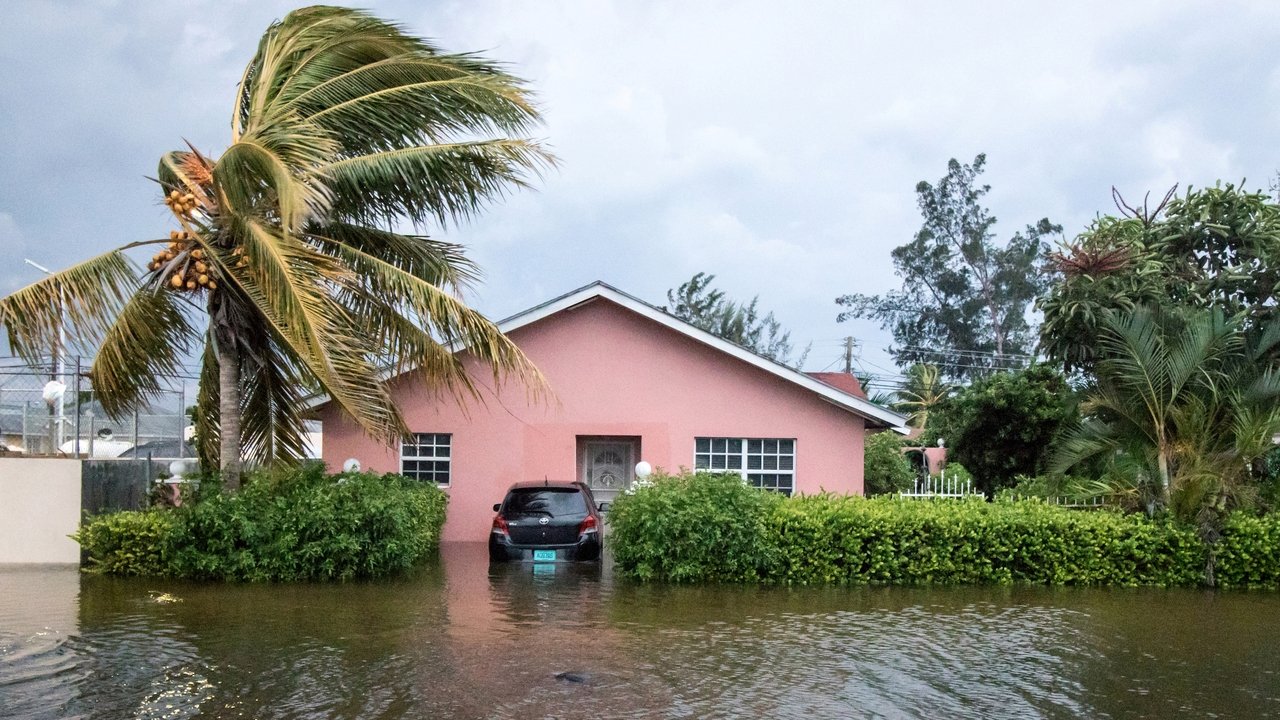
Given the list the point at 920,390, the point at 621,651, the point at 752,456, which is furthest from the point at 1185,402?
the point at 920,390

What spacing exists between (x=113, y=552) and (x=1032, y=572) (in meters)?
12.5

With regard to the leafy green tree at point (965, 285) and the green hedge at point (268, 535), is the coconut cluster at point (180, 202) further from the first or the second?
the leafy green tree at point (965, 285)

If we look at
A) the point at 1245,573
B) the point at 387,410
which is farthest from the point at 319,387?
the point at 1245,573

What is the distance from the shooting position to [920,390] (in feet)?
166

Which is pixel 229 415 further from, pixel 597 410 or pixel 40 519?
pixel 597 410

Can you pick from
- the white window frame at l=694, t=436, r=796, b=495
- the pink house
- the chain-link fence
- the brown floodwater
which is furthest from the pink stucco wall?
the brown floodwater

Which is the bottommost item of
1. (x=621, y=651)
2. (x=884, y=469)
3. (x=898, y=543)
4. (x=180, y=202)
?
(x=621, y=651)

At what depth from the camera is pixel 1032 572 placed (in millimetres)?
15336

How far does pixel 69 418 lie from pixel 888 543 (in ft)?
43.0

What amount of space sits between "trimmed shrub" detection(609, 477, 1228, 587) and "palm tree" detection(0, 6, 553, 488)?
2969 millimetres

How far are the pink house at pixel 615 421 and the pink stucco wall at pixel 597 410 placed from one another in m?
0.02

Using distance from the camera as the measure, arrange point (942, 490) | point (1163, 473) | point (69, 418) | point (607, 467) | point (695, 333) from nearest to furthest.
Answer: point (1163, 473)
point (69, 418)
point (695, 333)
point (607, 467)
point (942, 490)

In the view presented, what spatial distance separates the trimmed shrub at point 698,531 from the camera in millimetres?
14516

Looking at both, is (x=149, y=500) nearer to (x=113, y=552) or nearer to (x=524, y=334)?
(x=113, y=552)
